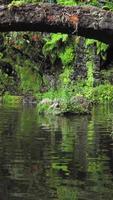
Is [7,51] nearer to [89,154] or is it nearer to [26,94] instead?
[26,94]

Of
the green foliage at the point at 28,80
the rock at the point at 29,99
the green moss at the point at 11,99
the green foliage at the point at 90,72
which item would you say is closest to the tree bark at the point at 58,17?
the rock at the point at 29,99

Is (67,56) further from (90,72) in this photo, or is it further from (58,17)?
(58,17)

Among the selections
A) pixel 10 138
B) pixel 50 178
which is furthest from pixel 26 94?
pixel 50 178

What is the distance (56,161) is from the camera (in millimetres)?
12758

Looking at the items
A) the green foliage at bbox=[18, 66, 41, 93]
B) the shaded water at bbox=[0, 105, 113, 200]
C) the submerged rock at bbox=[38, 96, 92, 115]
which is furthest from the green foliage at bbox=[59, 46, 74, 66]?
the shaded water at bbox=[0, 105, 113, 200]

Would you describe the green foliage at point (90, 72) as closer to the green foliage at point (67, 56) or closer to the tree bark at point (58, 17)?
the green foliage at point (67, 56)

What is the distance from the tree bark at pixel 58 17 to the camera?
52.1 ft

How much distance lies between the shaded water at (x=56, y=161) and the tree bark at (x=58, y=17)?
10.7 feet

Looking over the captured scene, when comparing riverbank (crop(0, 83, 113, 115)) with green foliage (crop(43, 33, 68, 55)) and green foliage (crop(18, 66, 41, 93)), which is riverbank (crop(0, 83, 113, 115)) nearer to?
green foliage (crop(18, 66, 41, 93))

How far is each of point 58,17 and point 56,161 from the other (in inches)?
191

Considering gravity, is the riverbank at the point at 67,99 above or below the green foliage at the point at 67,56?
below

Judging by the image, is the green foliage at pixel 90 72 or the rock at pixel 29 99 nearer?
the rock at pixel 29 99

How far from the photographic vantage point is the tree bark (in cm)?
1589

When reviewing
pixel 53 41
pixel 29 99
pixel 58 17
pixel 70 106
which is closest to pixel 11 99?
pixel 29 99
